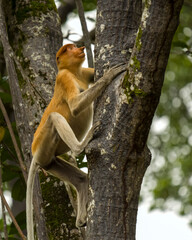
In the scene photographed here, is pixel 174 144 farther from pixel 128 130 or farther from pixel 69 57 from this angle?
pixel 128 130

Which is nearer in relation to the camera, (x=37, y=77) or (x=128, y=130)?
(x=128, y=130)

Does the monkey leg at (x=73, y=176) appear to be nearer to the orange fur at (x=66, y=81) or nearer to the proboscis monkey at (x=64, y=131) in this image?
the proboscis monkey at (x=64, y=131)

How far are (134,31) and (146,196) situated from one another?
7.84 m

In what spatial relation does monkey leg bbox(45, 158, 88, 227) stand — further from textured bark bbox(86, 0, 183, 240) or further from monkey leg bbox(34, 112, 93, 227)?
textured bark bbox(86, 0, 183, 240)

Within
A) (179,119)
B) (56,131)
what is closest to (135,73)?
(56,131)

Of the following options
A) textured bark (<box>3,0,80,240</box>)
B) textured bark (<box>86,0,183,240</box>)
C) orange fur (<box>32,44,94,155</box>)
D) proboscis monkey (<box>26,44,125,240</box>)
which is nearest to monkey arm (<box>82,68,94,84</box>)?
orange fur (<box>32,44,94,155</box>)

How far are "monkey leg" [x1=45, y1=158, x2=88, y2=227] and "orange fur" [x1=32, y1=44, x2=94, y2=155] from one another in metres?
0.22

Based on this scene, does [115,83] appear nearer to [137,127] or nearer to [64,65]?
[137,127]

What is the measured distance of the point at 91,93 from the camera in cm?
312

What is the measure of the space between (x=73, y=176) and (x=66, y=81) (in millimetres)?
770

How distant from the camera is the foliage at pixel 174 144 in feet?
29.5

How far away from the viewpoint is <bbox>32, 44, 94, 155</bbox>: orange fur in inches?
138

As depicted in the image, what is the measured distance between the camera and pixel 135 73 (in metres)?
2.17

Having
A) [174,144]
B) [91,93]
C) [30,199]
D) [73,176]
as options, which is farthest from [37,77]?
[174,144]
